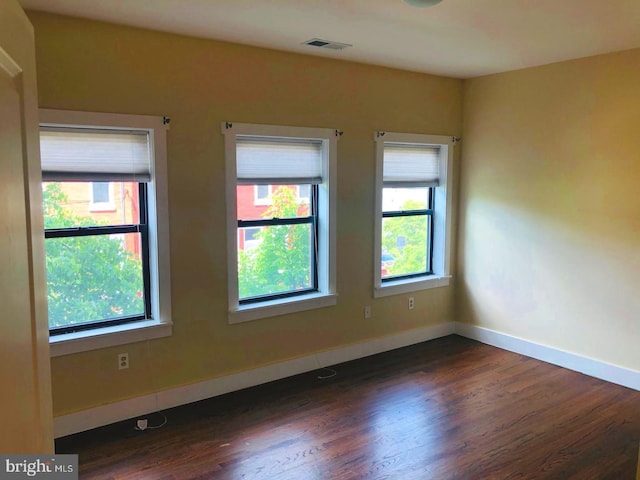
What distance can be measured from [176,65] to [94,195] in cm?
104

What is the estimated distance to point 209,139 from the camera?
11.6 feet

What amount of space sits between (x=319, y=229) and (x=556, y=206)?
210cm

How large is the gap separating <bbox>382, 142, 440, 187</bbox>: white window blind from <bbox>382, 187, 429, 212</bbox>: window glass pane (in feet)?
0.31

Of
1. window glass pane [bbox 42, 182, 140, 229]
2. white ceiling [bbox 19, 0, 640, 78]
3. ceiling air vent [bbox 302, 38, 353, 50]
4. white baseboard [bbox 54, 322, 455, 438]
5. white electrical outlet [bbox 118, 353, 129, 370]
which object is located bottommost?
white baseboard [bbox 54, 322, 455, 438]

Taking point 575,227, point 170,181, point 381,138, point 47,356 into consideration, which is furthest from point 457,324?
point 47,356

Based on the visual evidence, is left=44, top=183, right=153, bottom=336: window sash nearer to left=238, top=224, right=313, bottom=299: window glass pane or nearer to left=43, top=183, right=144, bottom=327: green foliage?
left=43, top=183, right=144, bottom=327: green foliage

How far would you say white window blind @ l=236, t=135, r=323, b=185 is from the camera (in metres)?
3.75

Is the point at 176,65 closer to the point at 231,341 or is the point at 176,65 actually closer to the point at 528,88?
the point at 231,341

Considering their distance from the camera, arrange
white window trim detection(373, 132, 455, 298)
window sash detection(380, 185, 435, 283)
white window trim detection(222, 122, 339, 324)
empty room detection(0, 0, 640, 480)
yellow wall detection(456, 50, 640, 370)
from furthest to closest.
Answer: window sash detection(380, 185, 435, 283), white window trim detection(373, 132, 455, 298), yellow wall detection(456, 50, 640, 370), white window trim detection(222, 122, 339, 324), empty room detection(0, 0, 640, 480)

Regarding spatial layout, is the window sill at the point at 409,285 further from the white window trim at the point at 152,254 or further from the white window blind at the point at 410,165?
the white window trim at the point at 152,254

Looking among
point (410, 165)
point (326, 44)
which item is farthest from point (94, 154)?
point (410, 165)

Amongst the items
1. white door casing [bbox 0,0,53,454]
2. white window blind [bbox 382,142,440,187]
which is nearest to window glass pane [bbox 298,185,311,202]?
white window blind [bbox 382,142,440,187]

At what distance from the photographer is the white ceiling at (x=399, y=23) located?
2779 mm

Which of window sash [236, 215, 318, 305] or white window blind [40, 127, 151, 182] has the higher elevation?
white window blind [40, 127, 151, 182]
